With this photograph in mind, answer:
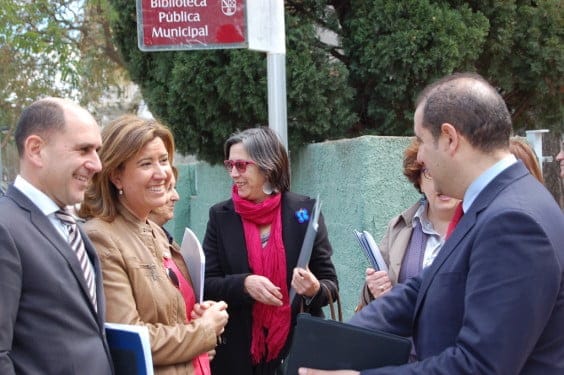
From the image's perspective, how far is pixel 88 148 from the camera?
2580mm

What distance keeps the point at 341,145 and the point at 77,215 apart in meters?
2.69

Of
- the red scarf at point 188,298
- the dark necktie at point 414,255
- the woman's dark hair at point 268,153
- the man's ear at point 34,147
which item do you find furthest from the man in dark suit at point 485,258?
the woman's dark hair at point 268,153

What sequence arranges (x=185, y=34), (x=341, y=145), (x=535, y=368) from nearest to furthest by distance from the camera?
(x=535, y=368)
(x=185, y=34)
(x=341, y=145)

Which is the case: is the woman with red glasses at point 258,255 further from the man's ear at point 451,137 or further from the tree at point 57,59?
the tree at point 57,59

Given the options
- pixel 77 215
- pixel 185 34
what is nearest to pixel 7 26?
pixel 185 34

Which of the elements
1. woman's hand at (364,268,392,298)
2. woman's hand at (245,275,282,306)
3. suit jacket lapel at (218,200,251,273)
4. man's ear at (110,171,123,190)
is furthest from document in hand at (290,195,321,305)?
man's ear at (110,171,123,190)

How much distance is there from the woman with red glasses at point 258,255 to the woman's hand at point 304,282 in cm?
3

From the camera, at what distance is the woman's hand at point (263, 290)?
144 inches

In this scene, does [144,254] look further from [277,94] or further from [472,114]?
[277,94]

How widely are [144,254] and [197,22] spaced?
1.57 metres

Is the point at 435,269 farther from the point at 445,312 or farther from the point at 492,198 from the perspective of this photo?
the point at 492,198

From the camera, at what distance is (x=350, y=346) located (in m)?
2.12

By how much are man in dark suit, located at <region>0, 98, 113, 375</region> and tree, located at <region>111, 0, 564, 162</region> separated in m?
3.18

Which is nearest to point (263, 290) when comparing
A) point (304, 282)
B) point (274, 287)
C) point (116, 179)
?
point (274, 287)
